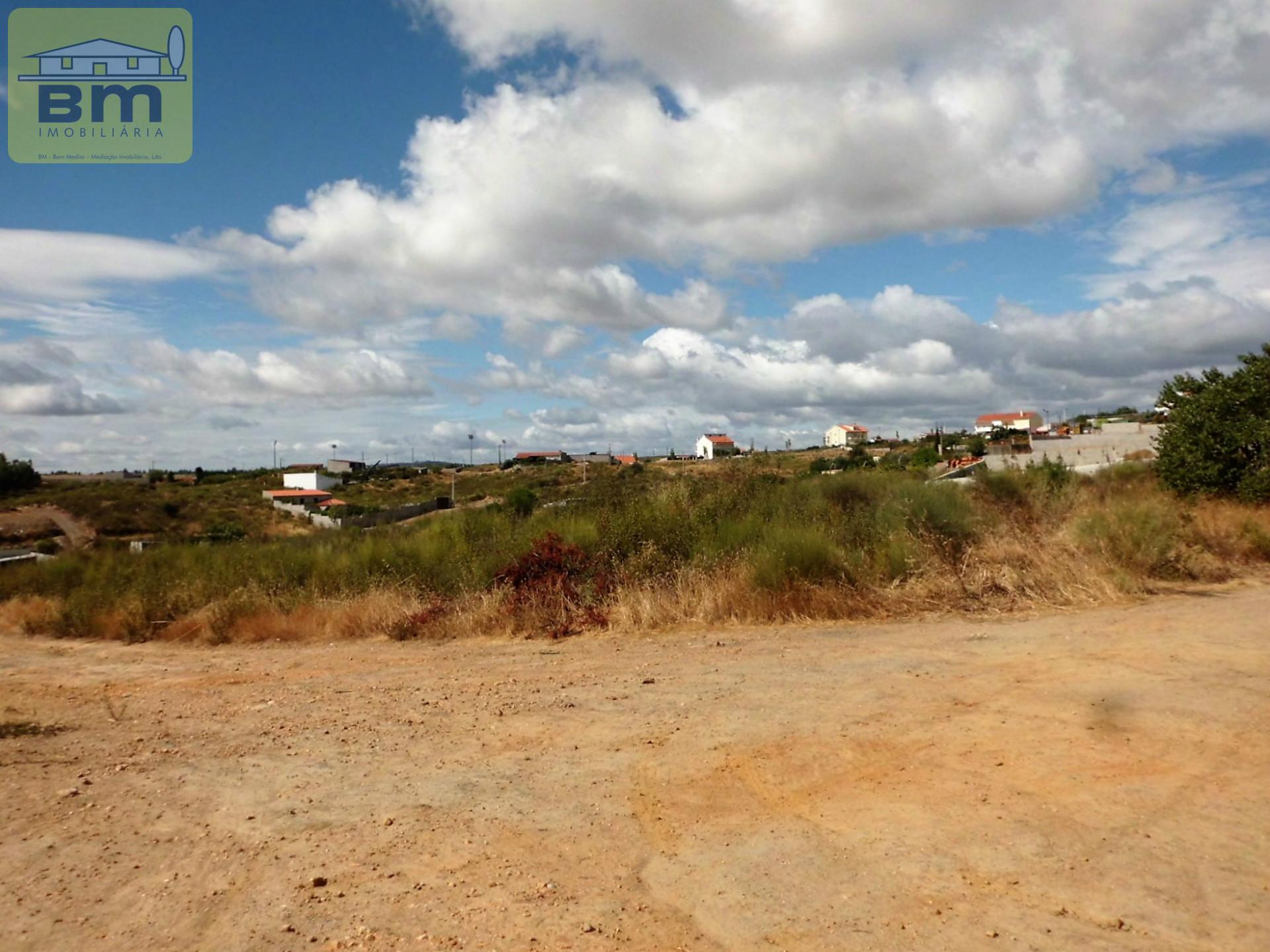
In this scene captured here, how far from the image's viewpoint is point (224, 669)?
450 inches

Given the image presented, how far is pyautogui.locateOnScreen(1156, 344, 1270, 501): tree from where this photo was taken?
20.5 metres

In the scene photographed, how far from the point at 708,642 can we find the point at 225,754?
5.66 m

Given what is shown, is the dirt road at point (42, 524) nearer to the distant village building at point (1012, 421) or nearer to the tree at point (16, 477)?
the tree at point (16, 477)

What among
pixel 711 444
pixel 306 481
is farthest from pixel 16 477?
pixel 711 444

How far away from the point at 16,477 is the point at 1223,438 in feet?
299

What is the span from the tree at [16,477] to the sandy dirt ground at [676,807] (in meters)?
84.5

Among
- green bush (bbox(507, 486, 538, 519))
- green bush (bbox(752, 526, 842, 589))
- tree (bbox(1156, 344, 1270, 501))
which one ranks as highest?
tree (bbox(1156, 344, 1270, 501))

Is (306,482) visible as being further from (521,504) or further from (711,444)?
(521,504)

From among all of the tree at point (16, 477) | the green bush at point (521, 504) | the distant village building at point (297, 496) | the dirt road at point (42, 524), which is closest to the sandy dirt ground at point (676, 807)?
the green bush at point (521, 504)

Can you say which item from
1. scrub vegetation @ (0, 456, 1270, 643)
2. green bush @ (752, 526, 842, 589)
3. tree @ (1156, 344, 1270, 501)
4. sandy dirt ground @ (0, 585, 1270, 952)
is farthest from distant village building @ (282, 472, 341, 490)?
sandy dirt ground @ (0, 585, 1270, 952)

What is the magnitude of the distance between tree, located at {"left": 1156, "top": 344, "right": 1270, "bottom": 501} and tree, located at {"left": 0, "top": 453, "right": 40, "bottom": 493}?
86793 mm

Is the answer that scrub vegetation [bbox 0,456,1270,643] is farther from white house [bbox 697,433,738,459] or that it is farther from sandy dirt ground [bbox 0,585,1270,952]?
white house [bbox 697,433,738,459]

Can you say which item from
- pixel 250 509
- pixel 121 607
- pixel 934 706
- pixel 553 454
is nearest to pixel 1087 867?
pixel 934 706

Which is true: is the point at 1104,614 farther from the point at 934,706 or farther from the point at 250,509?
the point at 250,509
